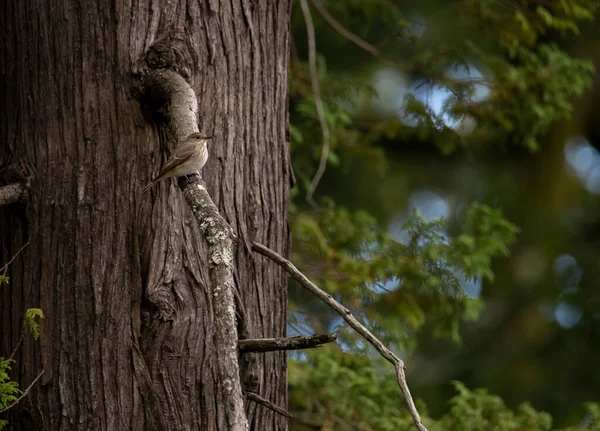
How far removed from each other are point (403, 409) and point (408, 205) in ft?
17.0

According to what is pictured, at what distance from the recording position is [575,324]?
939 centimetres

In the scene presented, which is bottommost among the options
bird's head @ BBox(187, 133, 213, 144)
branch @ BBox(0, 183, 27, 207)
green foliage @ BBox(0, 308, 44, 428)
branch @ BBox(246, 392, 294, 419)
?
branch @ BBox(246, 392, 294, 419)

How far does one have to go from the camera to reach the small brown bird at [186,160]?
2.71 meters

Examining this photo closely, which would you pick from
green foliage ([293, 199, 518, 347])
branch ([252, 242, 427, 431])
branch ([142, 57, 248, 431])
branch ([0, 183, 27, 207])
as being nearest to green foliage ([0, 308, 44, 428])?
branch ([0, 183, 27, 207])

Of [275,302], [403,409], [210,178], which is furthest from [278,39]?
[403,409]

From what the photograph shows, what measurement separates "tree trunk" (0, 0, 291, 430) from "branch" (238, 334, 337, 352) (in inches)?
8.7

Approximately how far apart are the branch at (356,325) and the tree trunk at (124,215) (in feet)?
0.44

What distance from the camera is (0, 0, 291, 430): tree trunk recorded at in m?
2.83

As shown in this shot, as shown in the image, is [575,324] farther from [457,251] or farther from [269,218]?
[269,218]

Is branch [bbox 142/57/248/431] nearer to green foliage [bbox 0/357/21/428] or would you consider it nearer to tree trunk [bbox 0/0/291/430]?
tree trunk [bbox 0/0/291/430]

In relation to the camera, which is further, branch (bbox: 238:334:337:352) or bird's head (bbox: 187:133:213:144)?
bird's head (bbox: 187:133:213:144)

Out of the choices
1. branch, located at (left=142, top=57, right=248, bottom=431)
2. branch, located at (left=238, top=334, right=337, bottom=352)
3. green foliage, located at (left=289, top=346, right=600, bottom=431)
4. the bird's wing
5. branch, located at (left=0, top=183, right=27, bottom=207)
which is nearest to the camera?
branch, located at (left=142, top=57, right=248, bottom=431)

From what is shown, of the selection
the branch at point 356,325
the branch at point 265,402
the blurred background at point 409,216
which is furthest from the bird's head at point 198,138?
the blurred background at point 409,216

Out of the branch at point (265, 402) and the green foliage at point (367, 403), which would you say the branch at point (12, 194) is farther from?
the green foliage at point (367, 403)
